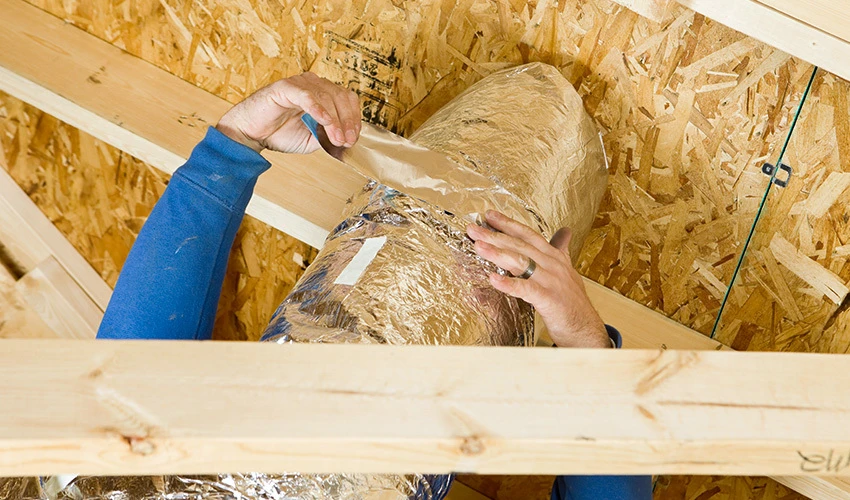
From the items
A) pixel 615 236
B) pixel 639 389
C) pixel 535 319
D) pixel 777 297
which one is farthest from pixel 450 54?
pixel 639 389

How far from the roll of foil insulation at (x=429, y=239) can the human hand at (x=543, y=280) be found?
29 mm

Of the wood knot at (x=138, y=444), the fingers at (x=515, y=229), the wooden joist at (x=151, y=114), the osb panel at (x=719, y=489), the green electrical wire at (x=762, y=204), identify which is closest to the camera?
the wood knot at (x=138, y=444)

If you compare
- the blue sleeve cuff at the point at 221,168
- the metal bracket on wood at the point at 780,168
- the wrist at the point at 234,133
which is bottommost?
the blue sleeve cuff at the point at 221,168

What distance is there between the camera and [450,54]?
142 cm

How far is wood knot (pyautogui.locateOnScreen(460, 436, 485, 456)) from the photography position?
508mm

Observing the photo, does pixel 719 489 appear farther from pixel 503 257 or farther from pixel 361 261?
pixel 361 261

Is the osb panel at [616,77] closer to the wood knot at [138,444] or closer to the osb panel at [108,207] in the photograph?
the osb panel at [108,207]

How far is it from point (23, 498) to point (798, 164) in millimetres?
1199

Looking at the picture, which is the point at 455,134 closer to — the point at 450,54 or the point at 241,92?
the point at 450,54

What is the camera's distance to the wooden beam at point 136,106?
1438mm

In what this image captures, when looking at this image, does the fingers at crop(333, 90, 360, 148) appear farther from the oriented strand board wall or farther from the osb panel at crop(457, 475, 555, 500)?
the osb panel at crop(457, 475, 555, 500)

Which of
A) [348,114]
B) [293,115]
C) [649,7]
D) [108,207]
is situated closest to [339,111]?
[348,114]

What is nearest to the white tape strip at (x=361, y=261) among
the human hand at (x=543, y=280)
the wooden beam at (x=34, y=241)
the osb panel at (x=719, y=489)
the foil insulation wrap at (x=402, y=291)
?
the foil insulation wrap at (x=402, y=291)

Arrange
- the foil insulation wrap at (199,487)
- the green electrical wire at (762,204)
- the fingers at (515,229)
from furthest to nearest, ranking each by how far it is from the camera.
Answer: the green electrical wire at (762,204), the fingers at (515,229), the foil insulation wrap at (199,487)
